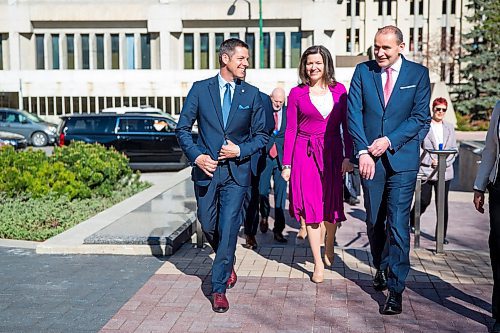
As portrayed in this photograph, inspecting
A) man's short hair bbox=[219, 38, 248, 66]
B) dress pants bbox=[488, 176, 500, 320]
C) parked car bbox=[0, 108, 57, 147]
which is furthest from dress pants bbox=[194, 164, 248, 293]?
parked car bbox=[0, 108, 57, 147]

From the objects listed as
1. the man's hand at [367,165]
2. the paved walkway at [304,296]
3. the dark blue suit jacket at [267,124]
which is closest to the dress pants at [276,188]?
the paved walkway at [304,296]

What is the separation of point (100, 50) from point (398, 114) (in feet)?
138

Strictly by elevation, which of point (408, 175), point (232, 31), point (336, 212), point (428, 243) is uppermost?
point (232, 31)

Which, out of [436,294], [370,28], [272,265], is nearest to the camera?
[436,294]

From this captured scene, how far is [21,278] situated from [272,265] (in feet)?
8.11

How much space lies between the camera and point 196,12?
1686 inches

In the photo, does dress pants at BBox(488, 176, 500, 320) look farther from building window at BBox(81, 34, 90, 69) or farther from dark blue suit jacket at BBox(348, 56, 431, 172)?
building window at BBox(81, 34, 90, 69)

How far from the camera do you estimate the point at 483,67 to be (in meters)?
44.3

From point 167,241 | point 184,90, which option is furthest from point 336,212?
point 184,90

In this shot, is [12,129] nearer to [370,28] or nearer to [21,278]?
[21,278]

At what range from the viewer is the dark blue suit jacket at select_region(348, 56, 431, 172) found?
4941 mm

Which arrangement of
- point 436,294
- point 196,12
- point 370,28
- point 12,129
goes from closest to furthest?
point 436,294, point 12,129, point 196,12, point 370,28

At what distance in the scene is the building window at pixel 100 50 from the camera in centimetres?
4459

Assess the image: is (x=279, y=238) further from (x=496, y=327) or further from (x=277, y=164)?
(x=496, y=327)
